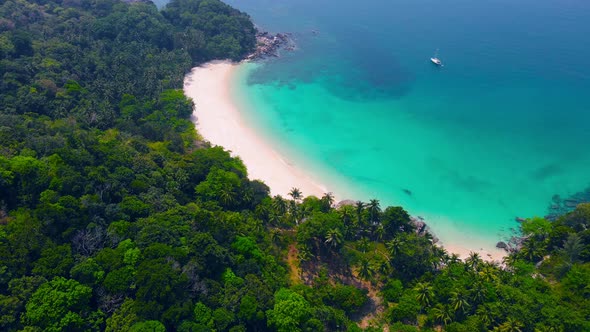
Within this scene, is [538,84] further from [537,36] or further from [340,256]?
[340,256]

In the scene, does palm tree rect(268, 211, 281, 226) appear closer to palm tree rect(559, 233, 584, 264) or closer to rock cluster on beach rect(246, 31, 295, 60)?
palm tree rect(559, 233, 584, 264)

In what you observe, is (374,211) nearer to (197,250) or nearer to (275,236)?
(275,236)

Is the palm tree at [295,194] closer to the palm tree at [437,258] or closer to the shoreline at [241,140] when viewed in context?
the shoreline at [241,140]

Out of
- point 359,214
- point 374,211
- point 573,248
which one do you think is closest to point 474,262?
point 573,248

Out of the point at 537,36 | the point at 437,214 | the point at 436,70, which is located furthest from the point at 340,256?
the point at 537,36

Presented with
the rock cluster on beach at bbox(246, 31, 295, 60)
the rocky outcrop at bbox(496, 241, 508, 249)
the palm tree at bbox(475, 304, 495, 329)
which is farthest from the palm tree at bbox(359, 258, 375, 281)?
the rock cluster on beach at bbox(246, 31, 295, 60)
